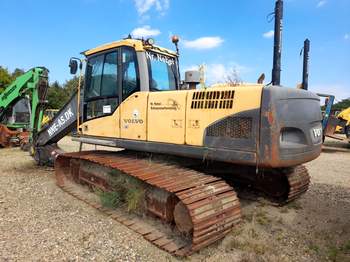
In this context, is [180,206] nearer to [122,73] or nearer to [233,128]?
[233,128]

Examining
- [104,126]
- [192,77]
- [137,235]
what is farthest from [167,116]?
[137,235]

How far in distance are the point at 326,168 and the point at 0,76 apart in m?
33.4

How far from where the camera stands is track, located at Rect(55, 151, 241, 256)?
3814mm

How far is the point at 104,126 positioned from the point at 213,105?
2263 millimetres

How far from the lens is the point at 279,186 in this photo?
570cm

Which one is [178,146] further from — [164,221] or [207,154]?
[164,221]

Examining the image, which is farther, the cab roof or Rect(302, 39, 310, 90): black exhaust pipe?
Rect(302, 39, 310, 90): black exhaust pipe

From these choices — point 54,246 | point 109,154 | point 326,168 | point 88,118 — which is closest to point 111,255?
point 54,246

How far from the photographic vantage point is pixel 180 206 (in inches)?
161

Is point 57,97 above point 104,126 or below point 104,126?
above

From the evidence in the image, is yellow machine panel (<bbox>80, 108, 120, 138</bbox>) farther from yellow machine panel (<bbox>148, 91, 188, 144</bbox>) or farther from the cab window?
yellow machine panel (<bbox>148, 91, 188, 144</bbox>)

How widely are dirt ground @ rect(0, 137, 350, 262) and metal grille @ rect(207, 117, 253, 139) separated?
53.4 inches

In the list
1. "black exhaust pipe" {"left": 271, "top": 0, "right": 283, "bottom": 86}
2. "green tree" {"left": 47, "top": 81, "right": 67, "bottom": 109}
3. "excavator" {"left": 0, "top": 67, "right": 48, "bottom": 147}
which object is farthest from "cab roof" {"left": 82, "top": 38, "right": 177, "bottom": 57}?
"green tree" {"left": 47, "top": 81, "right": 67, "bottom": 109}

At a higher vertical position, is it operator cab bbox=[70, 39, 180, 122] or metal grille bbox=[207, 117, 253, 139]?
operator cab bbox=[70, 39, 180, 122]
